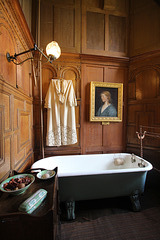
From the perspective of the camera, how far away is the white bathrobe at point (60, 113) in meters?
1.95

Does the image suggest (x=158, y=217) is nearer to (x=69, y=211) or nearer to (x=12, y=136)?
(x=69, y=211)

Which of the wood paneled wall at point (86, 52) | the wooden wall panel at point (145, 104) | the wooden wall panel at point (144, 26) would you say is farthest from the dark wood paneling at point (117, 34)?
the wooden wall panel at point (145, 104)

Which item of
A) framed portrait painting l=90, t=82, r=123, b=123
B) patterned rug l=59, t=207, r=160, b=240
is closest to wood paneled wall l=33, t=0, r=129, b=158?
framed portrait painting l=90, t=82, r=123, b=123

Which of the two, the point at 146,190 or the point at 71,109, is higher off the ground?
the point at 71,109

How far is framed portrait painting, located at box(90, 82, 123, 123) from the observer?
2127 millimetres

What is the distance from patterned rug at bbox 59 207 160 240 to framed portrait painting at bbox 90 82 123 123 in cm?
143

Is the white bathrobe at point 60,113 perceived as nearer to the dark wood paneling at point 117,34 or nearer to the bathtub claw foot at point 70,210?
the bathtub claw foot at point 70,210

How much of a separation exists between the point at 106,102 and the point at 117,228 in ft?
5.92

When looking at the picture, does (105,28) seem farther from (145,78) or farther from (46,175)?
(46,175)

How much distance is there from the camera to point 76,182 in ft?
4.40

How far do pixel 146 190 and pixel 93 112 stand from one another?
160cm

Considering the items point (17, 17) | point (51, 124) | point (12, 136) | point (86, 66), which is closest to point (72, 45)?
point (86, 66)

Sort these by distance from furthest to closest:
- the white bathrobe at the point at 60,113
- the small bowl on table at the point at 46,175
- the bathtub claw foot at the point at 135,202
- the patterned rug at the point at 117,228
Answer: the white bathrobe at the point at 60,113 → the bathtub claw foot at the point at 135,202 → the patterned rug at the point at 117,228 → the small bowl on table at the point at 46,175

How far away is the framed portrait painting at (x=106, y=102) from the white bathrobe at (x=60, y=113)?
386mm
